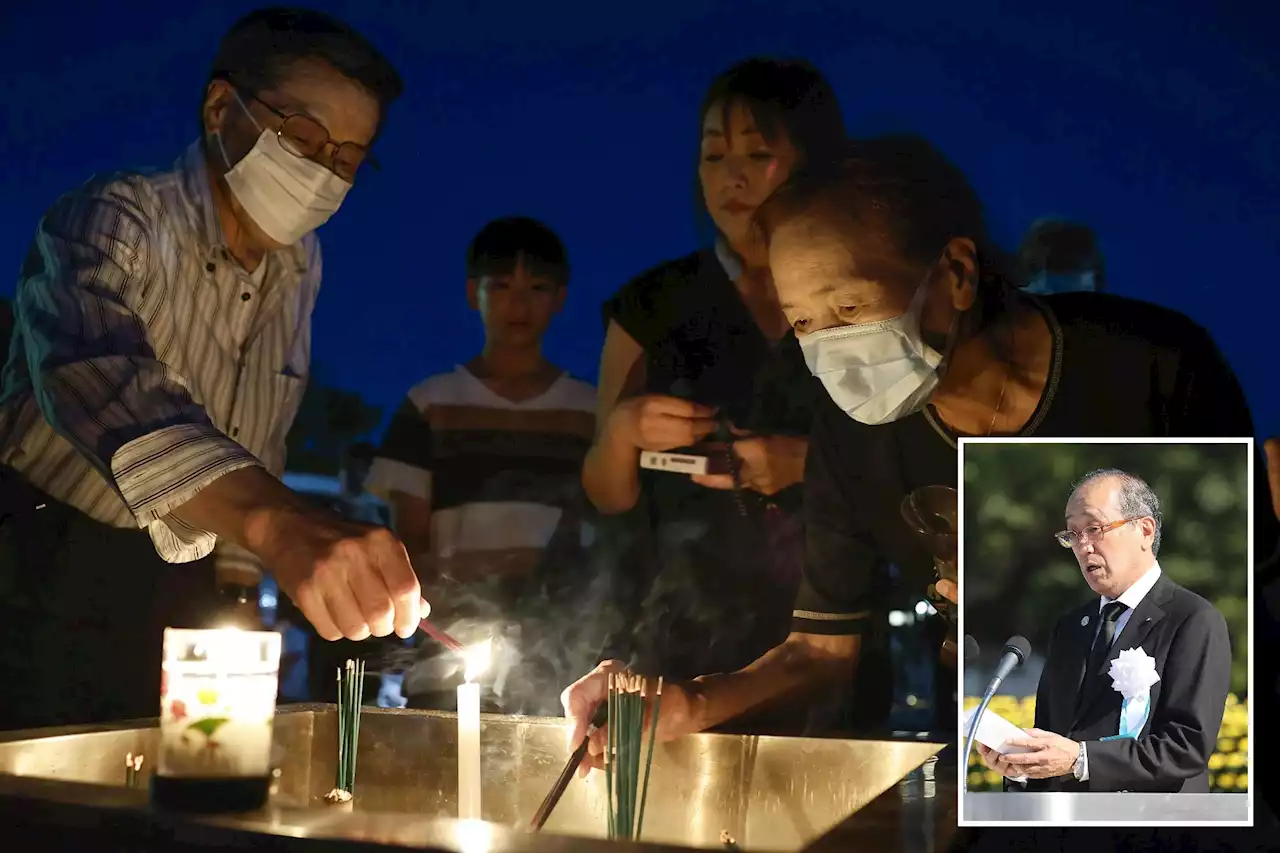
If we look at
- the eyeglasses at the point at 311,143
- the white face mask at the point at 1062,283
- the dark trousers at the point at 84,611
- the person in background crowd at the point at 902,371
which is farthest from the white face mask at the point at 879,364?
the dark trousers at the point at 84,611

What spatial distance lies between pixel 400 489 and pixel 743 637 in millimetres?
511

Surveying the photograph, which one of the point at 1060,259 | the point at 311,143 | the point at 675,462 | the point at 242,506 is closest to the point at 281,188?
the point at 311,143

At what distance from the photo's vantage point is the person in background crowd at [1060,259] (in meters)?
1.38

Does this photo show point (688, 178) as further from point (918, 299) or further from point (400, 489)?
point (400, 489)

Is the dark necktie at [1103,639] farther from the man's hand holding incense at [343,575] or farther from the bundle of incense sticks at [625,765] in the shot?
the man's hand holding incense at [343,575]

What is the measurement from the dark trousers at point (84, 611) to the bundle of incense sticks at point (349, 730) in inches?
12.0

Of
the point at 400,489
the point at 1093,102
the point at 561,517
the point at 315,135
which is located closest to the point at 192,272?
the point at 315,135

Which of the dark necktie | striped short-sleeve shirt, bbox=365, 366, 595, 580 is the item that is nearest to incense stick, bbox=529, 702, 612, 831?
striped short-sleeve shirt, bbox=365, 366, 595, 580

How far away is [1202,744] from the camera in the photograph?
126cm

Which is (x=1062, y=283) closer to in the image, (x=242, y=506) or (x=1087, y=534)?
(x=1087, y=534)

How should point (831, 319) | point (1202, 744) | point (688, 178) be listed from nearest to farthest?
point (1202, 744)
point (831, 319)
point (688, 178)

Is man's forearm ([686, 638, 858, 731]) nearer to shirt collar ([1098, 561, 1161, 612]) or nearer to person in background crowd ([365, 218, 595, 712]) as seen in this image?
person in background crowd ([365, 218, 595, 712])

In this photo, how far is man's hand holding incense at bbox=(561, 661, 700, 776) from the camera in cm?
134

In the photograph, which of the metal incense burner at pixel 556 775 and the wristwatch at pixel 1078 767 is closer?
the metal incense burner at pixel 556 775
